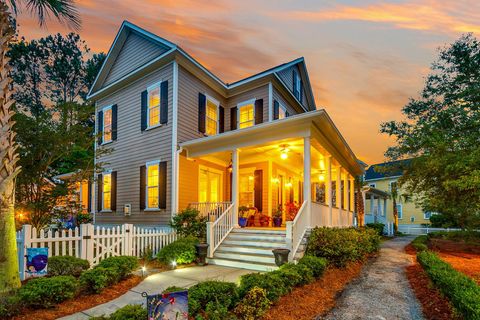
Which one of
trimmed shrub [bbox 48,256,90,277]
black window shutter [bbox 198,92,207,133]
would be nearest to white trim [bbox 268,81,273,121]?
black window shutter [bbox 198,92,207,133]

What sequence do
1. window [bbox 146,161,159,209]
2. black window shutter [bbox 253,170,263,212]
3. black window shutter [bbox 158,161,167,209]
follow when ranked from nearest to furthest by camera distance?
black window shutter [bbox 158,161,167,209] < window [bbox 146,161,159,209] < black window shutter [bbox 253,170,263,212]

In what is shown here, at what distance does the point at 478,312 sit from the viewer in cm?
327

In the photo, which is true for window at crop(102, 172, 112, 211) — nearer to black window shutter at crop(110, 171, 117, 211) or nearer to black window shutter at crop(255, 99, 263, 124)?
black window shutter at crop(110, 171, 117, 211)

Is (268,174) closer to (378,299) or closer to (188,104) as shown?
(188,104)

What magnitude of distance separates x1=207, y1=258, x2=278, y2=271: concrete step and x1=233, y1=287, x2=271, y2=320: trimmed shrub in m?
3.05

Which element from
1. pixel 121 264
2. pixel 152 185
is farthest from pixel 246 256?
pixel 152 185

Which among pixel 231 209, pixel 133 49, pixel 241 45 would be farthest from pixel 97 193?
pixel 241 45

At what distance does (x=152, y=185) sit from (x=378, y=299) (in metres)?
8.63

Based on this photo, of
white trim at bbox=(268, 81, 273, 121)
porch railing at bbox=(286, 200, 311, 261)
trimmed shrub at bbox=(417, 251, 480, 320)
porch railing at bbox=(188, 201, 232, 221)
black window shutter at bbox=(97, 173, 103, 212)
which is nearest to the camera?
trimmed shrub at bbox=(417, 251, 480, 320)

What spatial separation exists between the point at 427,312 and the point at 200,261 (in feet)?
18.2

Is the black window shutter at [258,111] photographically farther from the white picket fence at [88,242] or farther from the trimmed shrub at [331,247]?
the white picket fence at [88,242]

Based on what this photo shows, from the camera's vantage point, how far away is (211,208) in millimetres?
10352

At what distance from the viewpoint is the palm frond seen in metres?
6.11

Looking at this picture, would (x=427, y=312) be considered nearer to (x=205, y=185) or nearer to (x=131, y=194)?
(x=205, y=185)
